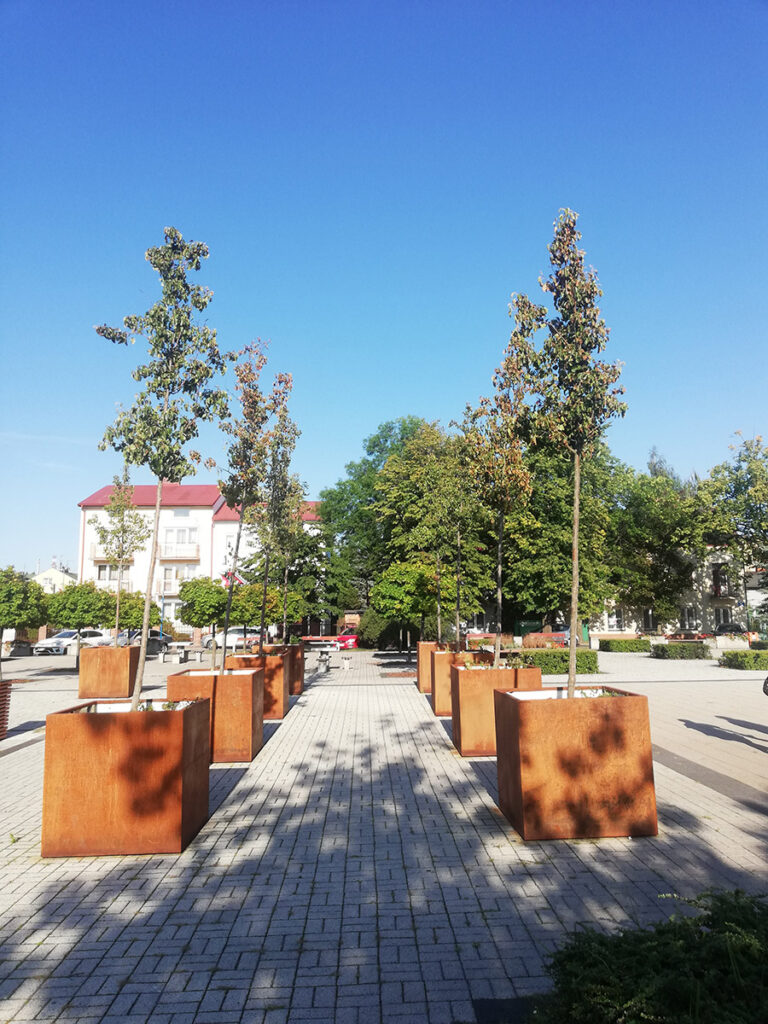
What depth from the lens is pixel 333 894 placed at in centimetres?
486

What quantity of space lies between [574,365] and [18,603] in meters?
21.6

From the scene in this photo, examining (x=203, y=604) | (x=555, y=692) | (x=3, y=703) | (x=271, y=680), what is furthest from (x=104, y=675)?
(x=555, y=692)

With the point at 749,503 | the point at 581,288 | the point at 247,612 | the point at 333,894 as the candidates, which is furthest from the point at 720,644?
the point at 333,894

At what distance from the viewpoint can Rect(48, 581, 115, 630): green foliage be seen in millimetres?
25156

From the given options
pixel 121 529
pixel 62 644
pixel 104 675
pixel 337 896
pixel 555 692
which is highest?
pixel 121 529

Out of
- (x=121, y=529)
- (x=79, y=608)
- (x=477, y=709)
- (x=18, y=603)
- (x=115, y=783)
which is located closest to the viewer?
(x=115, y=783)

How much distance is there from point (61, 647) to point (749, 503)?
126 feet

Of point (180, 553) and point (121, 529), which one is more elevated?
point (180, 553)

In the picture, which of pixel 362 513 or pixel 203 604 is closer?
pixel 203 604

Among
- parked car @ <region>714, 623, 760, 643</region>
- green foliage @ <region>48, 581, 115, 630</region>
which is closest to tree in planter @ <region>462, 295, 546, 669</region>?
green foliage @ <region>48, 581, 115, 630</region>

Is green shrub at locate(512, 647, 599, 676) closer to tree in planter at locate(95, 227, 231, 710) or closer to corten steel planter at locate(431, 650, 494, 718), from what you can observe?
corten steel planter at locate(431, 650, 494, 718)

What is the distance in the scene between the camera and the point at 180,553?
50.3 metres

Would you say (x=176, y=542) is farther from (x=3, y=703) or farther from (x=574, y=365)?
(x=574, y=365)

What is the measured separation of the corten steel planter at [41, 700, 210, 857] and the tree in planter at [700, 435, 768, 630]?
34866 mm
